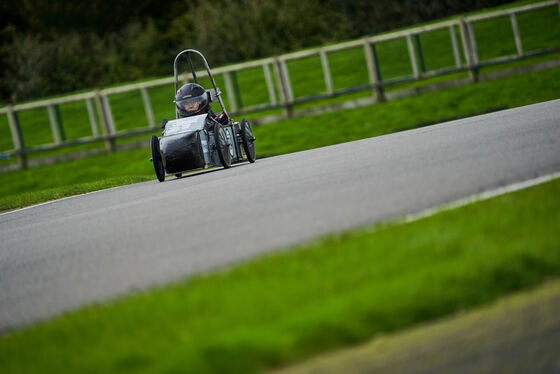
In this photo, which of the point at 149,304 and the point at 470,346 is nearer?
the point at 470,346

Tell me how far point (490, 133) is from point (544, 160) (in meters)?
3.35

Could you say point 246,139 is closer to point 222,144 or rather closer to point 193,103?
point 222,144

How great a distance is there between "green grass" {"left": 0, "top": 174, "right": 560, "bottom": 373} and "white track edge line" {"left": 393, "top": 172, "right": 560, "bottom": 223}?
0.45 meters

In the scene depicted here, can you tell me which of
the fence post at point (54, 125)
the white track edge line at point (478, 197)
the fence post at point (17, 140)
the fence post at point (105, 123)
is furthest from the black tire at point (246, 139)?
the fence post at point (17, 140)

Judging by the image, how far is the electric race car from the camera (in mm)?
14562

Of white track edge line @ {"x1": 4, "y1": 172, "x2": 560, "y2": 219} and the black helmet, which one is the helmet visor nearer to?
the black helmet

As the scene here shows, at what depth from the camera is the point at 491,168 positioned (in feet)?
29.5

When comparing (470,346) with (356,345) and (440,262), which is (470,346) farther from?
(440,262)

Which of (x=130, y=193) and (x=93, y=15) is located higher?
(x=93, y=15)

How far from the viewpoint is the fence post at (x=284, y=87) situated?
82.1 ft

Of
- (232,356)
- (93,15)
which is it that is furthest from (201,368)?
(93,15)

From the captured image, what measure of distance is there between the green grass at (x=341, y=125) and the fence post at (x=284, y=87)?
1.04 metres

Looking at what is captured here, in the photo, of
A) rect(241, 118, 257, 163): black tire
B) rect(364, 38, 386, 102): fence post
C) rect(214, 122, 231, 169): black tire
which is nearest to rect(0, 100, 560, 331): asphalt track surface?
rect(214, 122, 231, 169): black tire

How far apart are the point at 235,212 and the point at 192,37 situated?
118 feet
